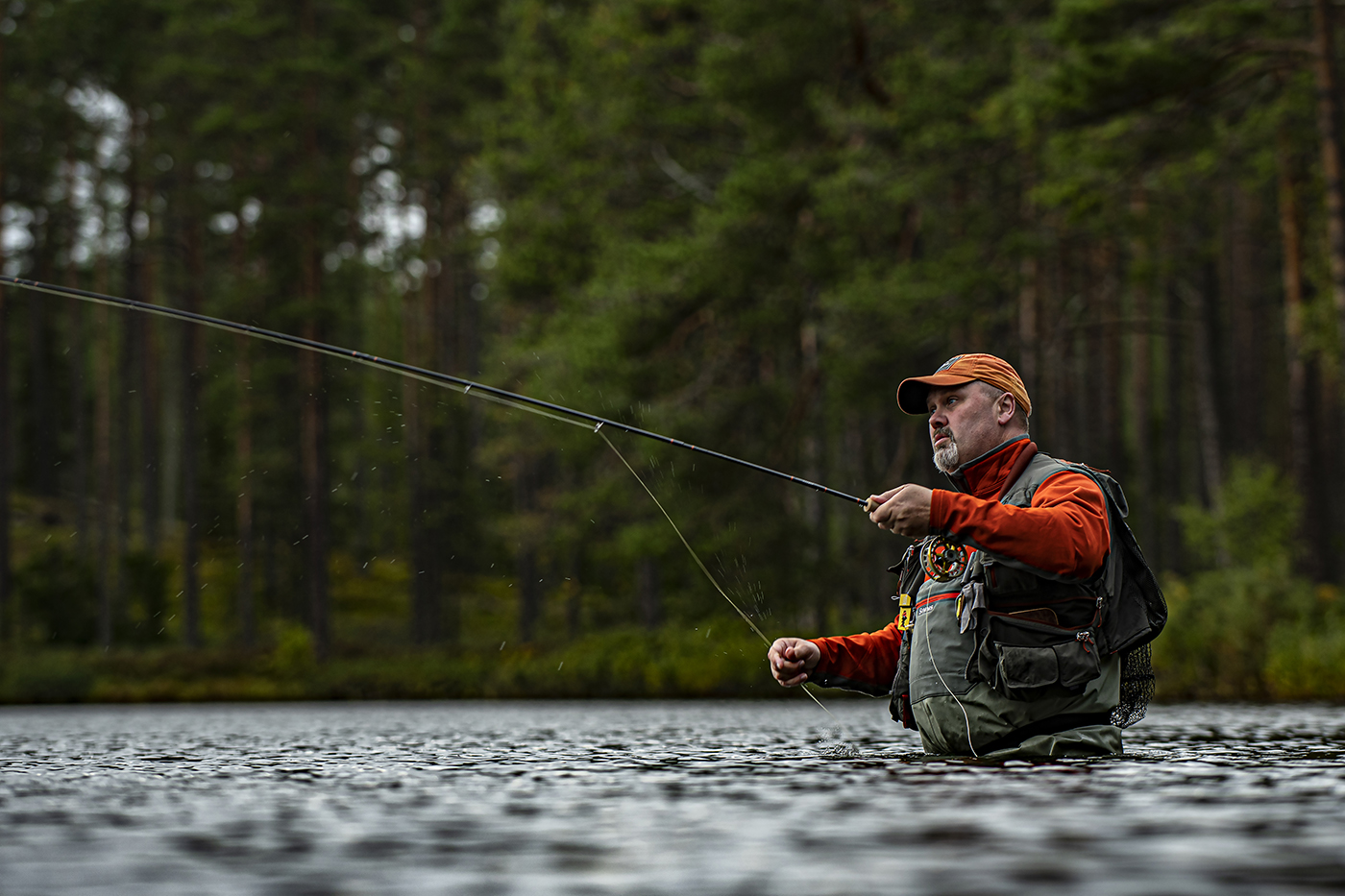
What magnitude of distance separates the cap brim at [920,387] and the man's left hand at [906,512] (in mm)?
583

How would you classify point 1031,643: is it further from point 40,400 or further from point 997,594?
point 40,400

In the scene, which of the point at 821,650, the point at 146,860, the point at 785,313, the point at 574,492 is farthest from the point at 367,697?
the point at 146,860

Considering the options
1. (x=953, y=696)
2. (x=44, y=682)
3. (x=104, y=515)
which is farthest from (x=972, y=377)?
(x=104, y=515)

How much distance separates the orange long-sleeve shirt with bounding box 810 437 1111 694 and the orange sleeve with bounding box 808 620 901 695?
0.75 metres

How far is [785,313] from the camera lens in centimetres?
2167

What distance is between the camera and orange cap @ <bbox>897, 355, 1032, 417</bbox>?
4.62m

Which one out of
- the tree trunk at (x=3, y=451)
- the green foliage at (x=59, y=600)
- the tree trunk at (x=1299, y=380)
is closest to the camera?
the tree trunk at (x=1299, y=380)

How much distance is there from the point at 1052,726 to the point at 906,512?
1.10m

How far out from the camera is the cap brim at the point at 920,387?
4609 millimetres

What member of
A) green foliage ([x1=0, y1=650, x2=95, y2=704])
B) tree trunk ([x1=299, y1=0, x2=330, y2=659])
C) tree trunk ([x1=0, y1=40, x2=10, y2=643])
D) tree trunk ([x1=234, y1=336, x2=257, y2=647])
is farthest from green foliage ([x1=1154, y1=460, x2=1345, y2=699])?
tree trunk ([x1=234, y1=336, x2=257, y2=647])

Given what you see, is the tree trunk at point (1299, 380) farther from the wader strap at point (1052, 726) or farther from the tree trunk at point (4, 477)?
the tree trunk at point (4, 477)

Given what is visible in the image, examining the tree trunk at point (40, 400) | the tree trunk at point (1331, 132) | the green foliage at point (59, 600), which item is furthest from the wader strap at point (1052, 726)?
the tree trunk at point (40, 400)

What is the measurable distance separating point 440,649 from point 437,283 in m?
11.4

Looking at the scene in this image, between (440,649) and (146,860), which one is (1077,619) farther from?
(440,649)
